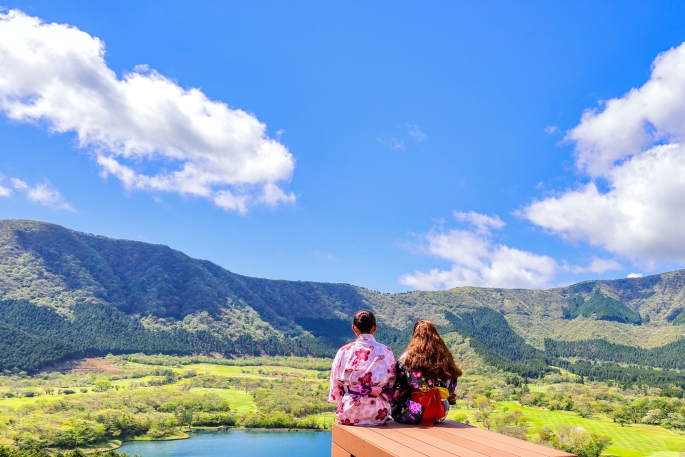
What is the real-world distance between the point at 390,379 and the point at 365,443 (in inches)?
36.3

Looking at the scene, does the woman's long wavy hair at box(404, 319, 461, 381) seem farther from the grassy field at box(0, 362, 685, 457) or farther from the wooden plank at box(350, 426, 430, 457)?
the grassy field at box(0, 362, 685, 457)

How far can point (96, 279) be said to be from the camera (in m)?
158

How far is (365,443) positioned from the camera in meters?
3.21

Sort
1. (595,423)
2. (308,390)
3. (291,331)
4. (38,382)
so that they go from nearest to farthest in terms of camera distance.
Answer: (595,423) → (38,382) → (308,390) → (291,331)

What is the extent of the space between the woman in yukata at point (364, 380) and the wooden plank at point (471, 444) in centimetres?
49

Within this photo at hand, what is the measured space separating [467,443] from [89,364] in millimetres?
113342

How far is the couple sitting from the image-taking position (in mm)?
3971

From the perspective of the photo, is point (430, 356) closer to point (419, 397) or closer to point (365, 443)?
point (419, 397)

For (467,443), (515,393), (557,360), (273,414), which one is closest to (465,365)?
(515,393)

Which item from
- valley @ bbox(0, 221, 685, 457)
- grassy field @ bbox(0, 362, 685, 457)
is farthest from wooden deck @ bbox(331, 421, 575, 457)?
grassy field @ bbox(0, 362, 685, 457)

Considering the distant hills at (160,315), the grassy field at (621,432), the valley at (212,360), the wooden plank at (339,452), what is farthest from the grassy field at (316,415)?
the wooden plank at (339,452)

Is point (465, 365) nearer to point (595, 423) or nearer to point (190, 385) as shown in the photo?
point (595, 423)

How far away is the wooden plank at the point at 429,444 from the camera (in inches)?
108

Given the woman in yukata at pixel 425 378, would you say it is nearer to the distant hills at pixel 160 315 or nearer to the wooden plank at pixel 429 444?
the wooden plank at pixel 429 444
